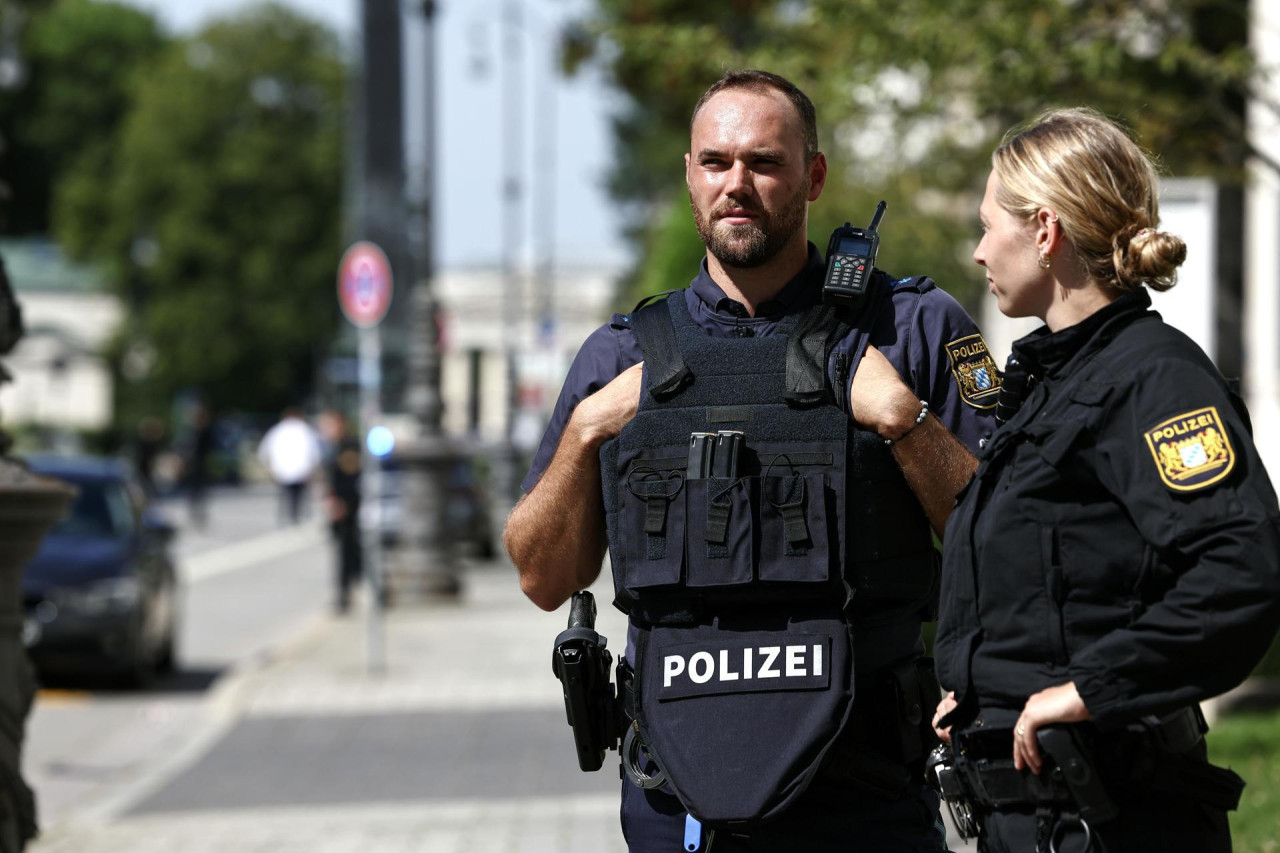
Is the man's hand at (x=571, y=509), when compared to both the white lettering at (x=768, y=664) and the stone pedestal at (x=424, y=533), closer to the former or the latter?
the white lettering at (x=768, y=664)

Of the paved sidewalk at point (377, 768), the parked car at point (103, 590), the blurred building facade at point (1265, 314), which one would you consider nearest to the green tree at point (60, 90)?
the parked car at point (103, 590)

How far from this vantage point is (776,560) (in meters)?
3.34

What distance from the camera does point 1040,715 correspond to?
2.88 m

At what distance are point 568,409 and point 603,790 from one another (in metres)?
6.04

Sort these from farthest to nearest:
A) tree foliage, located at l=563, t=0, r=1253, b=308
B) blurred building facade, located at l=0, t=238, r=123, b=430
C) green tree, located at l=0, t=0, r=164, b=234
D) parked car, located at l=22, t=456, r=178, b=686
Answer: green tree, located at l=0, t=0, r=164, b=234 < blurred building facade, located at l=0, t=238, r=123, b=430 < parked car, located at l=22, t=456, r=178, b=686 < tree foliage, located at l=563, t=0, r=1253, b=308

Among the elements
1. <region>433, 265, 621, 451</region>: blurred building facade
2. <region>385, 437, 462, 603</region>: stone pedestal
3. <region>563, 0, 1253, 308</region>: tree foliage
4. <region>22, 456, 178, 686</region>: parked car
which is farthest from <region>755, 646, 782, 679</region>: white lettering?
<region>433, 265, 621, 451</region>: blurred building facade

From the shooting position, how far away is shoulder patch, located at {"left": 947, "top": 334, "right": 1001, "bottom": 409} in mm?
3424

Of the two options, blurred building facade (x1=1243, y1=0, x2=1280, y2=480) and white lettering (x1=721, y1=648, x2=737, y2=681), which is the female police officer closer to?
white lettering (x1=721, y1=648, x2=737, y2=681)

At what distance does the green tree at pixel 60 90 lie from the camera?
244 ft

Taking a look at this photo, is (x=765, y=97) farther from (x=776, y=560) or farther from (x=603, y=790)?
(x=603, y=790)

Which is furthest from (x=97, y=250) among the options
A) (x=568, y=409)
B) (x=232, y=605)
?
(x=568, y=409)

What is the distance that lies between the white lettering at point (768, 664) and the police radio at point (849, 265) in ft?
1.98

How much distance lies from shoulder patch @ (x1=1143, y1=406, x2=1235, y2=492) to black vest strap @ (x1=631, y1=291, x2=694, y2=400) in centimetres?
92

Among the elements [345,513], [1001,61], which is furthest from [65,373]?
[1001,61]
